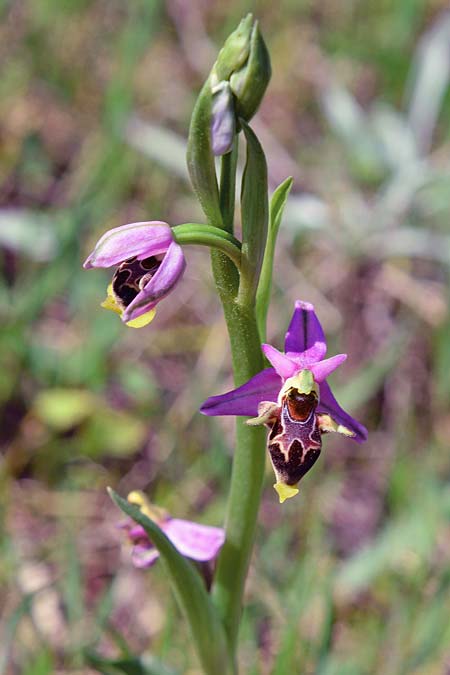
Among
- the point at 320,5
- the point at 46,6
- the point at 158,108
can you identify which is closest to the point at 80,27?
the point at 46,6

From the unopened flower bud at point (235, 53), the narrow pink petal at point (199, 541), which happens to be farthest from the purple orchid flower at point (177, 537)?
the unopened flower bud at point (235, 53)

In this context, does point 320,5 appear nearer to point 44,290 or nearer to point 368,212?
point 368,212

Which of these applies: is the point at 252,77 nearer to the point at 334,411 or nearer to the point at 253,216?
the point at 253,216

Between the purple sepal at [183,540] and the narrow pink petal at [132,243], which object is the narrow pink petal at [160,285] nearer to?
the narrow pink petal at [132,243]

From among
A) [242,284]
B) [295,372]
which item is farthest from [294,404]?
[242,284]

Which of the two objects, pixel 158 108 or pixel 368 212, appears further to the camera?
pixel 158 108
